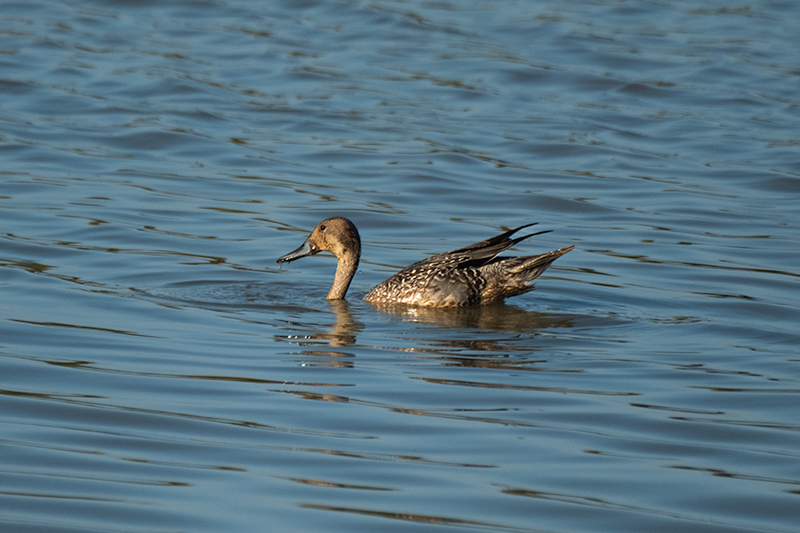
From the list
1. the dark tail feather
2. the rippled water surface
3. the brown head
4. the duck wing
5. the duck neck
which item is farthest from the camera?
the brown head

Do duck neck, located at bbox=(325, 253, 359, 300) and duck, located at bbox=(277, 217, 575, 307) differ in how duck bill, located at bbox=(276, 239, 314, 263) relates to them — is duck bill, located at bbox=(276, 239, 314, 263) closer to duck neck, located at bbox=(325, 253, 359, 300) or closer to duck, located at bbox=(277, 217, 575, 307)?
duck neck, located at bbox=(325, 253, 359, 300)

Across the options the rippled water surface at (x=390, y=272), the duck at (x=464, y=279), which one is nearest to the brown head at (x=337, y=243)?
the rippled water surface at (x=390, y=272)

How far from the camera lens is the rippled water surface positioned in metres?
4.89

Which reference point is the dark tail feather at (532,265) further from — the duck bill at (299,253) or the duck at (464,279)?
the duck bill at (299,253)

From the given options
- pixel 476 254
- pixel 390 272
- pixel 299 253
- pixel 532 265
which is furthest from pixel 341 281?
pixel 532 265

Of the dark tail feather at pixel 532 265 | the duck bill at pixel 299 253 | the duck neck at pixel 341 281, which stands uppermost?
the dark tail feather at pixel 532 265

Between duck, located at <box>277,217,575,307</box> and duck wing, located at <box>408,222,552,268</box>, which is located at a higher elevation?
duck wing, located at <box>408,222,552,268</box>

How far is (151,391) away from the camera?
6.15m

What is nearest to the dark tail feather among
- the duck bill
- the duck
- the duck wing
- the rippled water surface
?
the duck

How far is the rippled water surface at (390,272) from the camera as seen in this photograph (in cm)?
489

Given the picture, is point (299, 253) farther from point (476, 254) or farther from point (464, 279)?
point (476, 254)

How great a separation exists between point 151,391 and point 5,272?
11.6 feet

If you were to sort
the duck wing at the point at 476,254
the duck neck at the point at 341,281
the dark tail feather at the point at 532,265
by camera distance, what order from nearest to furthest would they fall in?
the duck wing at the point at 476,254 → the dark tail feather at the point at 532,265 → the duck neck at the point at 341,281

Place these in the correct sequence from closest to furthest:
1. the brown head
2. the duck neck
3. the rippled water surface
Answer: the rippled water surface → the duck neck → the brown head
